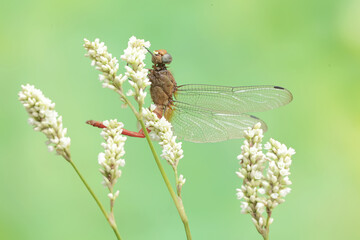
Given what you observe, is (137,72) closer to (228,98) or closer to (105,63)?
(105,63)

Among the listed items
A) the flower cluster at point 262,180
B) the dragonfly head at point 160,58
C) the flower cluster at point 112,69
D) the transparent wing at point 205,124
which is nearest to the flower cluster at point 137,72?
the flower cluster at point 112,69

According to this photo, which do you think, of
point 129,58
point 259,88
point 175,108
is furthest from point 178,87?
point 129,58

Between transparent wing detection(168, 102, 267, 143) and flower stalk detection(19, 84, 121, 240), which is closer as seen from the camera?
flower stalk detection(19, 84, 121, 240)

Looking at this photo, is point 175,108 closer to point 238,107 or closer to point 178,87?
point 178,87

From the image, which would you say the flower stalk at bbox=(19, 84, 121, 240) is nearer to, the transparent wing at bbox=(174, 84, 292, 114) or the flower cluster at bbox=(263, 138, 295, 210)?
the flower cluster at bbox=(263, 138, 295, 210)

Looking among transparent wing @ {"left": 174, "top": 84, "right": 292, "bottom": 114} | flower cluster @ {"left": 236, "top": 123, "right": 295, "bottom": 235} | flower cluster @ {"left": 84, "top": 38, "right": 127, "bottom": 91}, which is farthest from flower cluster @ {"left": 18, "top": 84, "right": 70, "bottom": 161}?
transparent wing @ {"left": 174, "top": 84, "right": 292, "bottom": 114}

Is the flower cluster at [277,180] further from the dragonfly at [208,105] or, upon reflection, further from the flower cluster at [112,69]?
the dragonfly at [208,105]
